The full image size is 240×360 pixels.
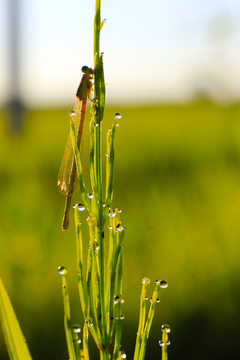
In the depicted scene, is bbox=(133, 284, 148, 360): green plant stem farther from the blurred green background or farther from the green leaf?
the blurred green background

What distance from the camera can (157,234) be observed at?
157cm

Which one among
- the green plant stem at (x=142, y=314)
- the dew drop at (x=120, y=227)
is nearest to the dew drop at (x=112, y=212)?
the dew drop at (x=120, y=227)

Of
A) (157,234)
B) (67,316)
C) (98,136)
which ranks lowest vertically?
(157,234)

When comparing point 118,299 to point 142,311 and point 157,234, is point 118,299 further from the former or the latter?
point 157,234

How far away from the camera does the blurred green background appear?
1.37m

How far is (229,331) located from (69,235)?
3.19ft

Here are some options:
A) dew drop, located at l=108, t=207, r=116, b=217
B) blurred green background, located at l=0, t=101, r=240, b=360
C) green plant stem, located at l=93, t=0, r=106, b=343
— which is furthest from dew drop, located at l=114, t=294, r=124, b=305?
blurred green background, located at l=0, t=101, r=240, b=360

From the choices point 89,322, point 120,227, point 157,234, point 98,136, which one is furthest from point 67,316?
point 157,234

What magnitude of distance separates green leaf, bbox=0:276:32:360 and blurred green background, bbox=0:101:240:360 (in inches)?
38.2

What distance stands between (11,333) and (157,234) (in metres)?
1.17

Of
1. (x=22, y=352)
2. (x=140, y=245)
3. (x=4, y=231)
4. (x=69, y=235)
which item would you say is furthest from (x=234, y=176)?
(x=22, y=352)

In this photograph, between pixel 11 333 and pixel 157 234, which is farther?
pixel 157 234

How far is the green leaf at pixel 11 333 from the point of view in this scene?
467 millimetres

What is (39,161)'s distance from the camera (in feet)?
6.31
